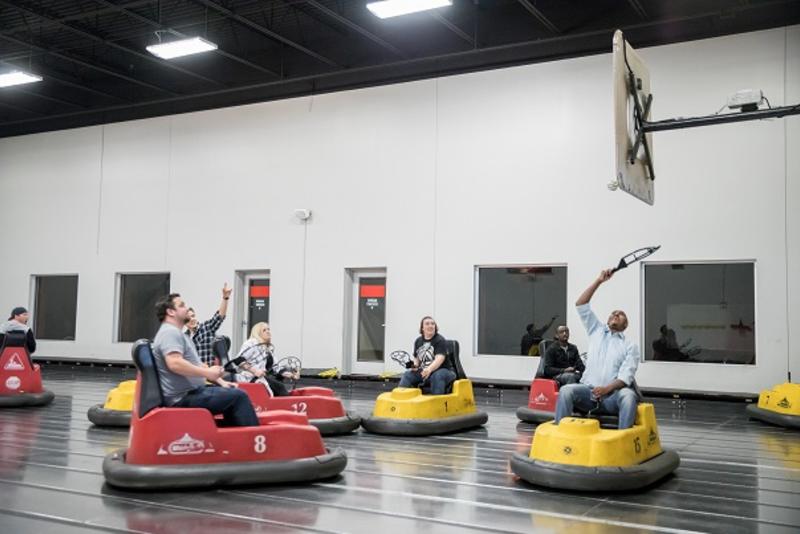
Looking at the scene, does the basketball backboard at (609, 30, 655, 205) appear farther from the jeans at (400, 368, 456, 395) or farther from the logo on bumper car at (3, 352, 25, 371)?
the logo on bumper car at (3, 352, 25, 371)

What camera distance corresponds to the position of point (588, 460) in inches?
185

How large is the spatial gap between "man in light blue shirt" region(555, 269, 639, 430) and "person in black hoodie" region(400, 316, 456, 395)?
2249 millimetres

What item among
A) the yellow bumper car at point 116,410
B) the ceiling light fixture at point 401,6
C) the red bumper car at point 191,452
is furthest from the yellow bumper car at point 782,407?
the yellow bumper car at point 116,410

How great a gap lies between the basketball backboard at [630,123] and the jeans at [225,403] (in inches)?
114

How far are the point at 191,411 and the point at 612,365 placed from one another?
2779mm

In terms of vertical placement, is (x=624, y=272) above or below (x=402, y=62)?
below

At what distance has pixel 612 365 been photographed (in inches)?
210

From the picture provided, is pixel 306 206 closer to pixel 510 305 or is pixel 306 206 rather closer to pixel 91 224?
pixel 510 305

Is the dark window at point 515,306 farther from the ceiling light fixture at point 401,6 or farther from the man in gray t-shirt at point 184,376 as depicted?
the man in gray t-shirt at point 184,376

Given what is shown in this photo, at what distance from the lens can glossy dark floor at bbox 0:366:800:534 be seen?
3898 millimetres

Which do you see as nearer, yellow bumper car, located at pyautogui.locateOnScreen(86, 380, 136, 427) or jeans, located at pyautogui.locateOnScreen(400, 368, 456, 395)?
yellow bumper car, located at pyautogui.locateOnScreen(86, 380, 136, 427)

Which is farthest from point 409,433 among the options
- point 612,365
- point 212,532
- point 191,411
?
point 212,532

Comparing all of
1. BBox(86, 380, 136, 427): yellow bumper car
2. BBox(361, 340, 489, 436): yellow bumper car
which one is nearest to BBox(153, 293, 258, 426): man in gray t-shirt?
BBox(361, 340, 489, 436): yellow bumper car

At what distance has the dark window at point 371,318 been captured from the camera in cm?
1273
